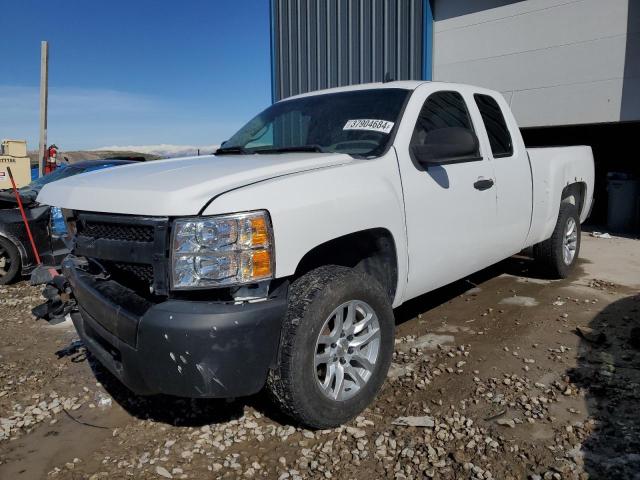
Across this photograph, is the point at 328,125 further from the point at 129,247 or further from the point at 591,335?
the point at 591,335

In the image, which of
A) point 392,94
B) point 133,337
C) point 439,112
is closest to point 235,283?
point 133,337

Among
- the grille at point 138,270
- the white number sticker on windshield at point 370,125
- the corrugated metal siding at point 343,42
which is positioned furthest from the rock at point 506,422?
the corrugated metal siding at point 343,42

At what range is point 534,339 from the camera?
3.92m

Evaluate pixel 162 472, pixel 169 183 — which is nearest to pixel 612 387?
pixel 162 472

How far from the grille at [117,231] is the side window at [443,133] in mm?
1693

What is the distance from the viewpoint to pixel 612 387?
310 centimetres

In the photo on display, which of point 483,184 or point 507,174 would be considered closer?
point 483,184

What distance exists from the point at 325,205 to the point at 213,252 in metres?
0.64

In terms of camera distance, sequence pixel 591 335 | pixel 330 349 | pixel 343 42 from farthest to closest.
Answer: pixel 343 42
pixel 591 335
pixel 330 349

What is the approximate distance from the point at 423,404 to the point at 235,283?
1.43m

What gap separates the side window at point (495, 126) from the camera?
165 inches

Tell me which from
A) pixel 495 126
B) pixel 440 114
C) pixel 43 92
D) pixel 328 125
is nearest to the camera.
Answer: pixel 328 125

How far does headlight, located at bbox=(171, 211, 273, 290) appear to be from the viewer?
2.24m

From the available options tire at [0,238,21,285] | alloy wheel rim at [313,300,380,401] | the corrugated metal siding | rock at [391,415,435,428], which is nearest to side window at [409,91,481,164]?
alloy wheel rim at [313,300,380,401]
